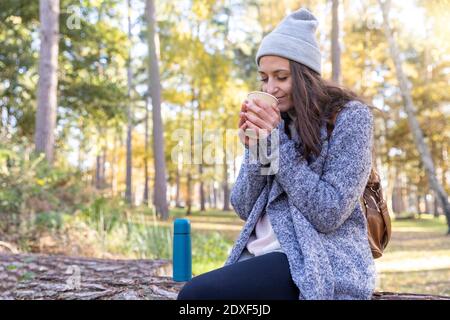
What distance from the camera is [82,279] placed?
3793 mm

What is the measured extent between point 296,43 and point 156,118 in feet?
41.2

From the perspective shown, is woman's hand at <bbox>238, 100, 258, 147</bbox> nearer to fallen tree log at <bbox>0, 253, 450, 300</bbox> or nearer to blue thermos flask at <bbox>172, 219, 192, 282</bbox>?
blue thermos flask at <bbox>172, 219, 192, 282</bbox>

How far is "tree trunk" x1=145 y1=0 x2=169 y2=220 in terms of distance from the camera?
13.8 m

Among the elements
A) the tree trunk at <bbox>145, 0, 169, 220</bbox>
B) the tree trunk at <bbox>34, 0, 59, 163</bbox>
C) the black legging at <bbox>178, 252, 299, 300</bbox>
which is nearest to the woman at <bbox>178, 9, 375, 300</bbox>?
the black legging at <bbox>178, 252, 299, 300</bbox>

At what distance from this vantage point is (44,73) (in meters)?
9.20

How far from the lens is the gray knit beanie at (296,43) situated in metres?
2.11

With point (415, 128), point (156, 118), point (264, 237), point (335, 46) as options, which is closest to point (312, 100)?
point (264, 237)

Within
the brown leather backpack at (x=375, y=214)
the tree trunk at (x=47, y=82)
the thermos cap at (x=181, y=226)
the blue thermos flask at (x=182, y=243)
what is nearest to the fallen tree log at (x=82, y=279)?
the blue thermos flask at (x=182, y=243)

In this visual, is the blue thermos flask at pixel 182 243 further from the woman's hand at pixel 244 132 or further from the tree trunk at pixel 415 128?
the tree trunk at pixel 415 128

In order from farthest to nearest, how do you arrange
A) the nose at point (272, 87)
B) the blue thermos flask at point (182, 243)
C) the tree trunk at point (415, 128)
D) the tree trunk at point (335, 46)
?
the tree trunk at point (415, 128) < the tree trunk at point (335, 46) < the blue thermos flask at point (182, 243) < the nose at point (272, 87)

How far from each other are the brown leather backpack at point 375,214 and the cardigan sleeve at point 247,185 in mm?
321

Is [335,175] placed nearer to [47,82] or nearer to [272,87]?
[272,87]

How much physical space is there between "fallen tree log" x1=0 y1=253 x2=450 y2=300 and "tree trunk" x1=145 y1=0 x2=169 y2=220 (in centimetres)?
999
